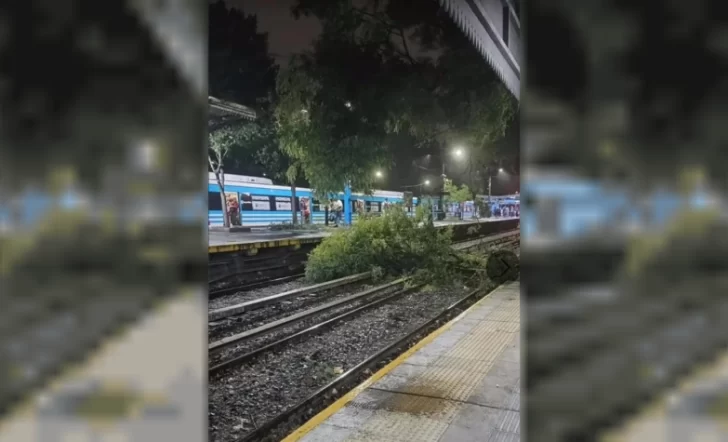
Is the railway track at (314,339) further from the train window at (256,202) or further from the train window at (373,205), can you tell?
the train window at (373,205)

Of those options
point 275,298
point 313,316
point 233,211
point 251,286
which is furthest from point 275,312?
point 233,211

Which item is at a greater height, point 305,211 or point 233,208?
point 233,208

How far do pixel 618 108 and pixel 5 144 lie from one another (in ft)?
3.97

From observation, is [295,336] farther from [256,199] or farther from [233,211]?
[256,199]

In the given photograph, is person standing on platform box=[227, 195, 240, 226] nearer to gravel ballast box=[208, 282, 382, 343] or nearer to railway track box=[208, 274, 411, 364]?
gravel ballast box=[208, 282, 382, 343]

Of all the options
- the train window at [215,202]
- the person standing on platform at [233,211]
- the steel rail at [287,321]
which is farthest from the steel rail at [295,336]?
the train window at [215,202]

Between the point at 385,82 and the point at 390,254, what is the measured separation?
5410mm

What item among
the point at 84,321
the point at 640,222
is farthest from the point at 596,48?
the point at 84,321

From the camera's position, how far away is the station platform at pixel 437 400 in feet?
10.7

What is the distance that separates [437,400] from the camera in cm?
383

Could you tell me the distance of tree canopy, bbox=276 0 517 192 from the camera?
6824 mm

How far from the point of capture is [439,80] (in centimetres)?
748

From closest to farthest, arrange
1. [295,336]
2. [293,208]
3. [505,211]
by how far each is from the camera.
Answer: [295,336]
[293,208]
[505,211]

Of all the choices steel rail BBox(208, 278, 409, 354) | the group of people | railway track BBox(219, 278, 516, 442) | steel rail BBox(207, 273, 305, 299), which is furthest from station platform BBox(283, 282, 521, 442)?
the group of people
